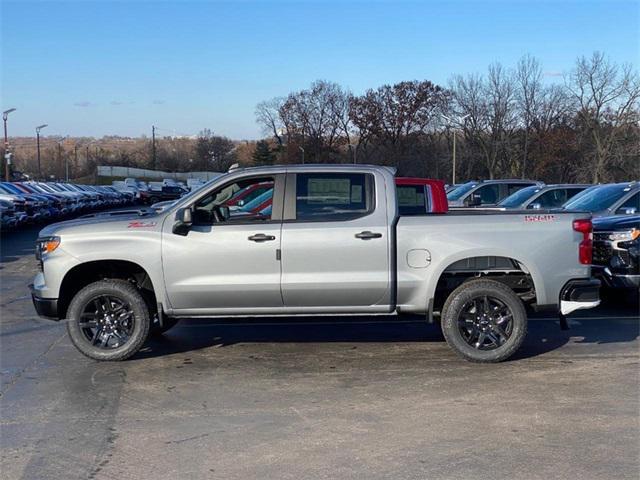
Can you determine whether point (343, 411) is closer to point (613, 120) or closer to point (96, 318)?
point (96, 318)

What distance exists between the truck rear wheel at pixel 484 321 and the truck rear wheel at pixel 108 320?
3.10 meters

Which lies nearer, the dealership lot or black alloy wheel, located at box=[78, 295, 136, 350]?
the dealership lot

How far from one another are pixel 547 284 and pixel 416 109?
7377 cm

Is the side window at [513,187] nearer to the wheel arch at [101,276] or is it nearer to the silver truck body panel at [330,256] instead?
the silver truck body panel at [330,256]

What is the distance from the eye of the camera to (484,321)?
7.36 metres

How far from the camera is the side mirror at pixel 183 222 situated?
7121 mm

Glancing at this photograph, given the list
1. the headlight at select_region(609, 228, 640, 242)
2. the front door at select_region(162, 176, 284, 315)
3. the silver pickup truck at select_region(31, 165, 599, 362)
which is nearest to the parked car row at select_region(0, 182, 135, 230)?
the silver pickup truck at select_region(31, 165, 599, 362)

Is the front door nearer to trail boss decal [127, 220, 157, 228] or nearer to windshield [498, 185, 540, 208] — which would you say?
trail boss decal [127, 220, 157, 228]

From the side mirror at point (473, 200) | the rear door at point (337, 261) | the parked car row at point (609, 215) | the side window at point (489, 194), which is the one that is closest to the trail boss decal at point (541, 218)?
the parked car row at point (609, 215)

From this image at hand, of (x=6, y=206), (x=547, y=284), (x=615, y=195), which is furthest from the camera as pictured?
(x=6, y=206)

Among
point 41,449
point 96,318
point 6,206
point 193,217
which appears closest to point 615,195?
point 193,217

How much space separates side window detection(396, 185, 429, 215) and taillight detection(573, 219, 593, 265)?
2691 millimetres

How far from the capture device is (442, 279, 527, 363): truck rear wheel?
726 cm

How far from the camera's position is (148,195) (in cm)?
5562
